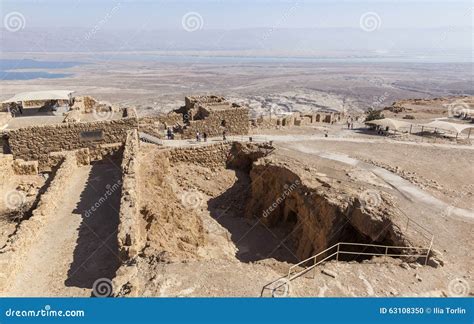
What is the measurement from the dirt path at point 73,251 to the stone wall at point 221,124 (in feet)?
34.2

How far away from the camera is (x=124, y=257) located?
9.28 metres

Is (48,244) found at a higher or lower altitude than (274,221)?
higher

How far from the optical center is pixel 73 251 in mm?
10086

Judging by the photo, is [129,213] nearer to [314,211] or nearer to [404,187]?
[314,211]

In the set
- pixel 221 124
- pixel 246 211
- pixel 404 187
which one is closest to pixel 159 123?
pixel 221 124

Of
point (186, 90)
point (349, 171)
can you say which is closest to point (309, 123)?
point (349, 171)

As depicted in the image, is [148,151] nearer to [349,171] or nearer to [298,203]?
[298,203]

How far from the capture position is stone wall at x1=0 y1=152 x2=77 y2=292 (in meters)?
8.63

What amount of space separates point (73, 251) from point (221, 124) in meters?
15.2

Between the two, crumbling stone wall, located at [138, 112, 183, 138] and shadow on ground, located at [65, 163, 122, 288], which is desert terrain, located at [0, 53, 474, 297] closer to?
shadow on ground, located at [65, 163, 122, 288]

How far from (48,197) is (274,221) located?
1126 cm

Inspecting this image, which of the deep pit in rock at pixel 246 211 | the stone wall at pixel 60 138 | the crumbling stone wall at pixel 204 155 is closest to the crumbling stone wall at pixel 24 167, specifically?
the stone wall at pixel 60 138

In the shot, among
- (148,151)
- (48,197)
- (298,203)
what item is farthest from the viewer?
(148,151)

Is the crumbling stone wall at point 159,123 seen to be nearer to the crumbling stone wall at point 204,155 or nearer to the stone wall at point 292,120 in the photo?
the crumbling stone wall at point 204,155
